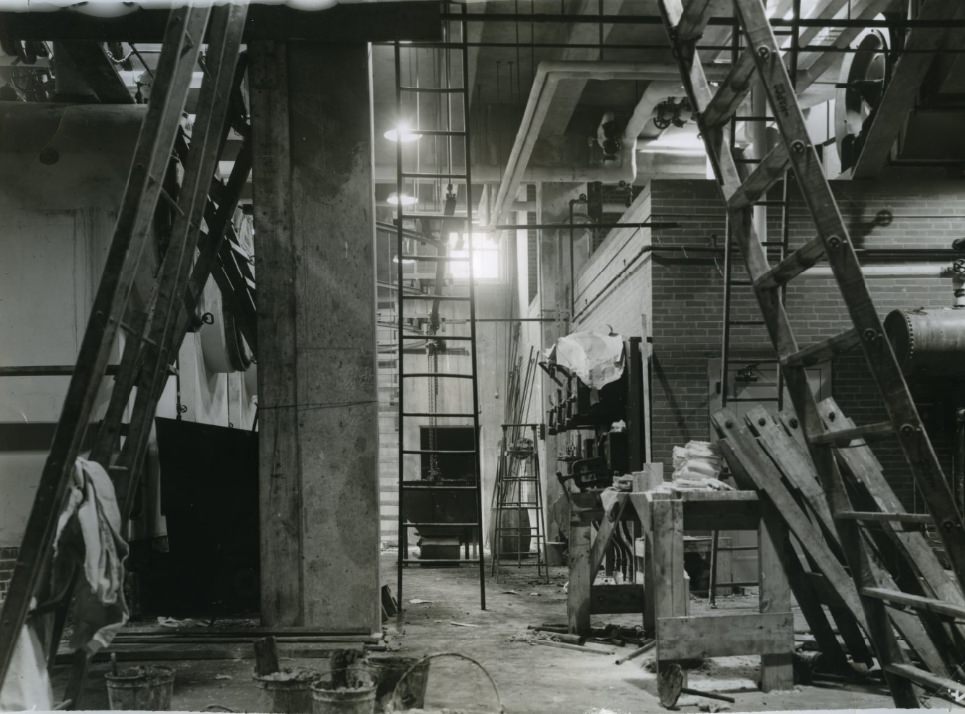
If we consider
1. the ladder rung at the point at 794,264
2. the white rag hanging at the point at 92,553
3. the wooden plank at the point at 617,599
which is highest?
the ladder rung at the point at 794,264

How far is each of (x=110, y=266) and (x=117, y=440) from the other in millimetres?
1147

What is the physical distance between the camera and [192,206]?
5414 millimetres

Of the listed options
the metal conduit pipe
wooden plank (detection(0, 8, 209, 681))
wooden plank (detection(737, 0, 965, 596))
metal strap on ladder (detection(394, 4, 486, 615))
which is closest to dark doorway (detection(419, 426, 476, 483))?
metal strap on ladder (detection(394, 4, 486, 615))

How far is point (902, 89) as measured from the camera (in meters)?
9.98

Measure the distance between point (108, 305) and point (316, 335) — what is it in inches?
89.4

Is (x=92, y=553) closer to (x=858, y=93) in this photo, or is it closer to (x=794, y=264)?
(x=794, y=264)

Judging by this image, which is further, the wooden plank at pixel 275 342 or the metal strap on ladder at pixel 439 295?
the metal strap on ladder at pixel 439 295

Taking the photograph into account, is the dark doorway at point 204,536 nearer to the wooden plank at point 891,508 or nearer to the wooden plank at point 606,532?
the wooden plank at point 606,532

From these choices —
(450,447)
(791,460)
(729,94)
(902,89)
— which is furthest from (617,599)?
(450,447)

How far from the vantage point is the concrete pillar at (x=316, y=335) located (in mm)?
6242

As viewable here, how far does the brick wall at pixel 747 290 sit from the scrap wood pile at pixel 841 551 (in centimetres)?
516

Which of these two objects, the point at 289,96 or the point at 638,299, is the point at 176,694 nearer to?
the point at 289,96

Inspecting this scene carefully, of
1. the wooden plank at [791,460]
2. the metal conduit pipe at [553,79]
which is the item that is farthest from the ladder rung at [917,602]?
the metal conduit pipe at [553,79]

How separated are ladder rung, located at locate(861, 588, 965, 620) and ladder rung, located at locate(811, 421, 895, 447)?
76 centimetres
